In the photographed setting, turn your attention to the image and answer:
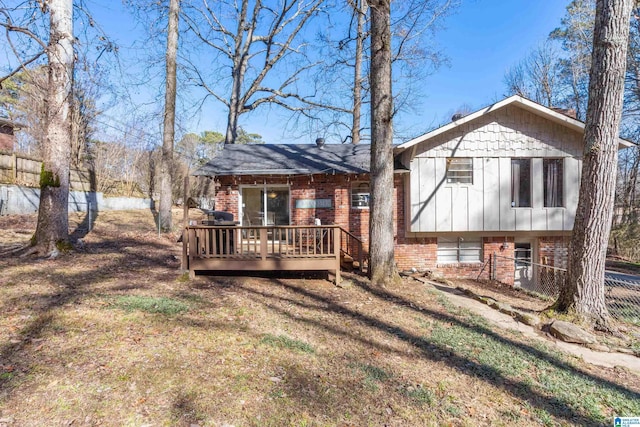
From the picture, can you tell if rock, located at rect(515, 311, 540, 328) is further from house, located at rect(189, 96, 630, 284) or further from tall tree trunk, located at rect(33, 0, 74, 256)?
tall tree trunk, located at rect(33, 0, 74, 256)

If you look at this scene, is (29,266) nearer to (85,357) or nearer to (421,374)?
(85,357)

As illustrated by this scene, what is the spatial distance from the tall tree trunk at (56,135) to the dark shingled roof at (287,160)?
10.0 feet

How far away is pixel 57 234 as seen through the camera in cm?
652

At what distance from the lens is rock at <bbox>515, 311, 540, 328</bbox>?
5.09 metres

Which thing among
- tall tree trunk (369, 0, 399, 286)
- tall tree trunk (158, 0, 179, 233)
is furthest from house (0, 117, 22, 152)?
tall tree trunk (369, 0, 399, 286)

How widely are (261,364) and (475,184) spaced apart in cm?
825

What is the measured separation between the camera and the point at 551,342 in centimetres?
444

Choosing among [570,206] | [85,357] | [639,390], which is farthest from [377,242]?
[570,206]

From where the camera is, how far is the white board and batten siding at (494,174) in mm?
8953

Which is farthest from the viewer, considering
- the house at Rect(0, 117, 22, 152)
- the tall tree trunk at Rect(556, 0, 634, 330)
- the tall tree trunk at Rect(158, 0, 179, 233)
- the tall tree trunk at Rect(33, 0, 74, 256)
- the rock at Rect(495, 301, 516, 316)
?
the house at Rect(0, 117, 22, 152)

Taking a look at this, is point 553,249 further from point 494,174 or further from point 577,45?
point 577,45

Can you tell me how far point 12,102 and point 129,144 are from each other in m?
7.37

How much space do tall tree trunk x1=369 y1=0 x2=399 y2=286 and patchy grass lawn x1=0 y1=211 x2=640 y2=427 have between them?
1.18 metres

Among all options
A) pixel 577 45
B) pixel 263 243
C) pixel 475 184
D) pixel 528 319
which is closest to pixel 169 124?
pixel 263 243
